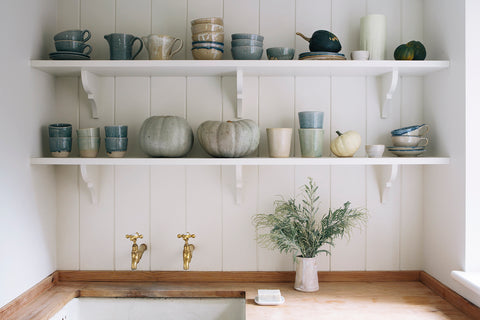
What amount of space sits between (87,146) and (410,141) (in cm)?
133

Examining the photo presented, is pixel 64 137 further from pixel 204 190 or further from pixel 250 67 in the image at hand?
pixel 250 67

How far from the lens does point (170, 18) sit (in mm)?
1978

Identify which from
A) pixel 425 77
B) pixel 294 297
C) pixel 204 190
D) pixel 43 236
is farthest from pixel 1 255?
pixel 425 77

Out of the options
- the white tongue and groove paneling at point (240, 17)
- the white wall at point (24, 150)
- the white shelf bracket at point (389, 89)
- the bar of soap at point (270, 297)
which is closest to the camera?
the white wall at point (24, 150)

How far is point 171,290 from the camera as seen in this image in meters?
1.88

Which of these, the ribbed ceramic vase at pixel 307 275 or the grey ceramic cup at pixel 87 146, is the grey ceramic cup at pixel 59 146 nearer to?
the grey ceramic cup at pixel 87 146

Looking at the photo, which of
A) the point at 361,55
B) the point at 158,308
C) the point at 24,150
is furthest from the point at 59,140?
the point at 361,55

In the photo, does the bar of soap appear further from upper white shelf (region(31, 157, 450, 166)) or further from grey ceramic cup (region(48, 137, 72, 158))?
grey ceramic cup (region(48, 137, 72, 158))

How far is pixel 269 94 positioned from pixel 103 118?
751mm

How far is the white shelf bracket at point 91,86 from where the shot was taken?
1.83 metres

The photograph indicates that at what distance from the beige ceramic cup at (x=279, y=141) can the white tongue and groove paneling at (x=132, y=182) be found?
574mm

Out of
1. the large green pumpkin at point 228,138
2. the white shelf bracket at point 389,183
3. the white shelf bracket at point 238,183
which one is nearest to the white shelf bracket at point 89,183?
the large green pumpkin at point 228,138

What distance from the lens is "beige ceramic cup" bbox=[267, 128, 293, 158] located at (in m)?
1.80

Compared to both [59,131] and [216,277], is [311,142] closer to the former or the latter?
[216,277]
